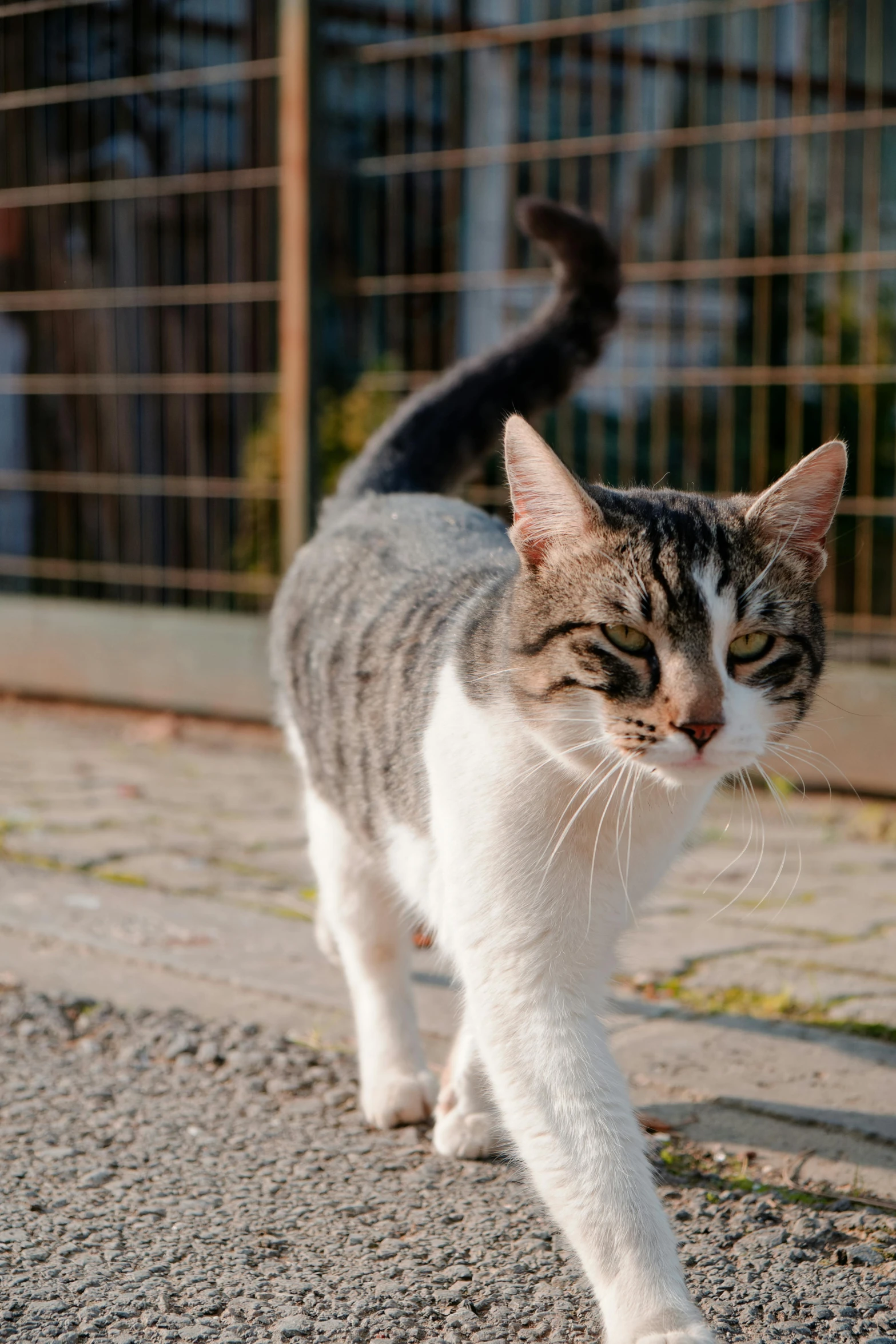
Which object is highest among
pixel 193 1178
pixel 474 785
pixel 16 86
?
pixel 16 86

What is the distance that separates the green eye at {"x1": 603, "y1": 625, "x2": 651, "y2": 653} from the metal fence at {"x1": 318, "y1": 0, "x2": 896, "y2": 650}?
117 inches

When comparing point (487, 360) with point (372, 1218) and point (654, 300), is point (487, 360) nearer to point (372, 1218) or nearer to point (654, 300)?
point (372, 1218)

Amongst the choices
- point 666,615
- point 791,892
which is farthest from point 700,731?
point 791,892

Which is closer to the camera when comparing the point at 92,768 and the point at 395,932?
the point at 395,932

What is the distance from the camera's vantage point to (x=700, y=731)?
192 cm

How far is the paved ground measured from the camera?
2.01 meters

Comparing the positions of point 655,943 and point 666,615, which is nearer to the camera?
point 666,615

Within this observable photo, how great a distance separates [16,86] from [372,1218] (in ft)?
22.5

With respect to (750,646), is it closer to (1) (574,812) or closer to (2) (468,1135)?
(1) (574,812)

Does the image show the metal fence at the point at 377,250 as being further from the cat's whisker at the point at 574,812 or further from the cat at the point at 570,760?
the cat's whisker at the point at 574,812

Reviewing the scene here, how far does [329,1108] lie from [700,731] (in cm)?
119

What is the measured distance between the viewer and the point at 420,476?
337 centimetres

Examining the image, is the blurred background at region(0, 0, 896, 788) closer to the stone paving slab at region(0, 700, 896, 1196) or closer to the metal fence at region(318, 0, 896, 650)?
the metal fence at region(318, 0, 896, 650)

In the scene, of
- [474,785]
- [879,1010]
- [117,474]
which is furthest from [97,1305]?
[117,474]
